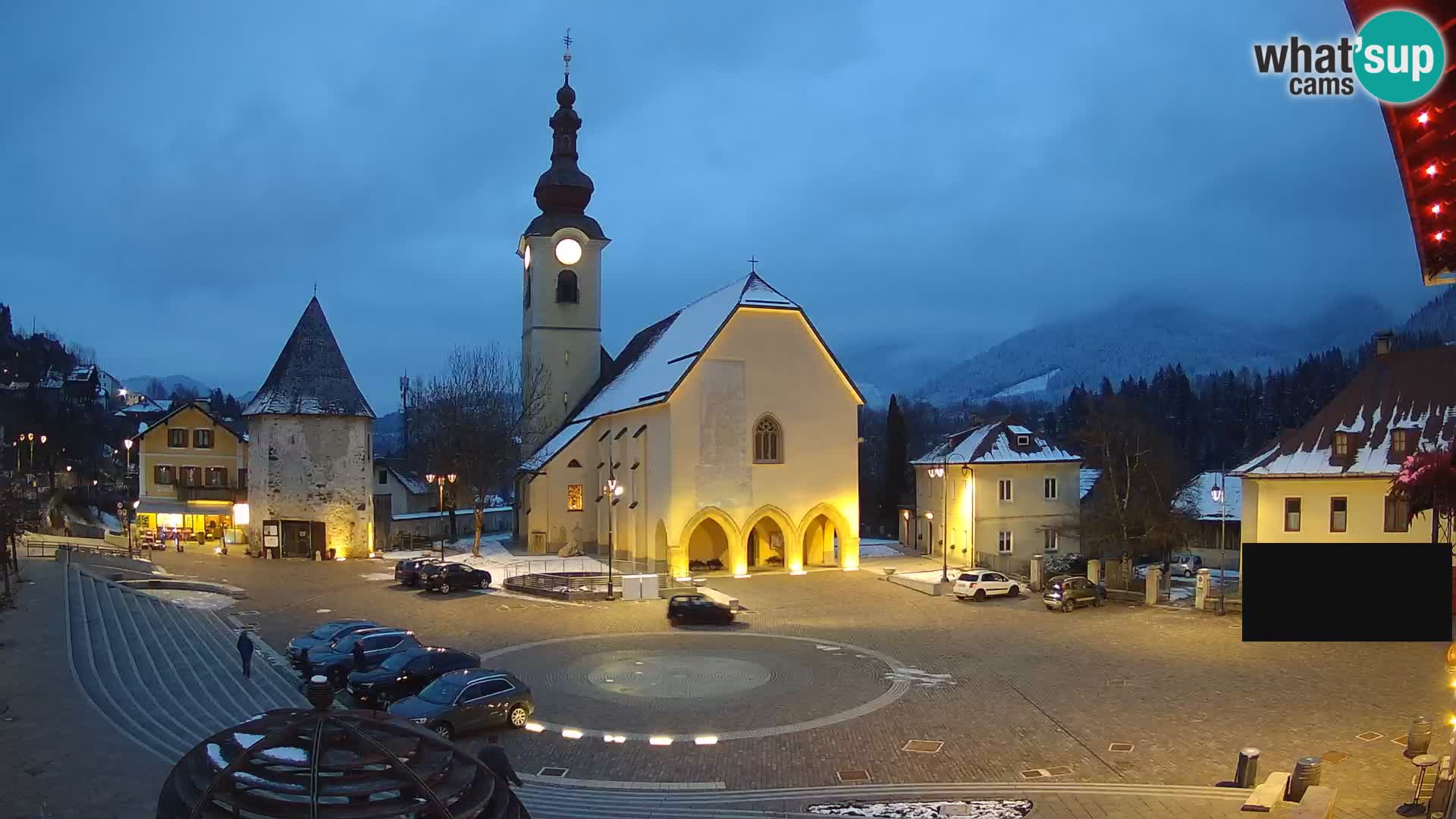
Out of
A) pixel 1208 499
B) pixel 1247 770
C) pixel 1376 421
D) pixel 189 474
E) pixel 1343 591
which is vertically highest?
pixel 1376 421

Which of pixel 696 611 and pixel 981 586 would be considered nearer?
pixel 696 611

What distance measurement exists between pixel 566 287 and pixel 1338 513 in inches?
Answer: 1564

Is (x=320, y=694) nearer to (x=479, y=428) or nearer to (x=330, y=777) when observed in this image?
(x=330, y=777)

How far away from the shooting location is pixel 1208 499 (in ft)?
167

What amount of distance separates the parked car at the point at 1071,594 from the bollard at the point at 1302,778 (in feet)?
59.2

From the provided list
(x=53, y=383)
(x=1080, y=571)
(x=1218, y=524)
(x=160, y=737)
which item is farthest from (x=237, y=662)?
(x=53, y=383)

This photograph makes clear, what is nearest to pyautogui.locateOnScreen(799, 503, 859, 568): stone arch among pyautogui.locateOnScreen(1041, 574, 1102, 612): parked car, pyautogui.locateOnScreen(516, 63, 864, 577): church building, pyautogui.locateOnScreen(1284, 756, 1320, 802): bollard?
pyautogui.locateOnScreen(516, 63, 864, 577): church building

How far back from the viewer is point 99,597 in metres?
27.4

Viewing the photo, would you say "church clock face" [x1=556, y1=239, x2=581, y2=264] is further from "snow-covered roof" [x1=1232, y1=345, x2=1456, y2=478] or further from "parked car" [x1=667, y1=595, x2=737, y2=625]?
"snow-covered roof" [x1=1232, y1=345, x2=1456, y2=478]

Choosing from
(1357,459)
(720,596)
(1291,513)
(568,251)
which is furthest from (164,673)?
(568,251)

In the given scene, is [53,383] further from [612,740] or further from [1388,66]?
[1388,66]

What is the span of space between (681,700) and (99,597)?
1950 cm

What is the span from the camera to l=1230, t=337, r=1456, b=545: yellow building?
31344 millimetres

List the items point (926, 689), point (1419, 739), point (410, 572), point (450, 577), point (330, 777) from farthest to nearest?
point (410, 572) < point (450, 577) < point (926, 689) < point (1419, 739) < point (330, 777)
